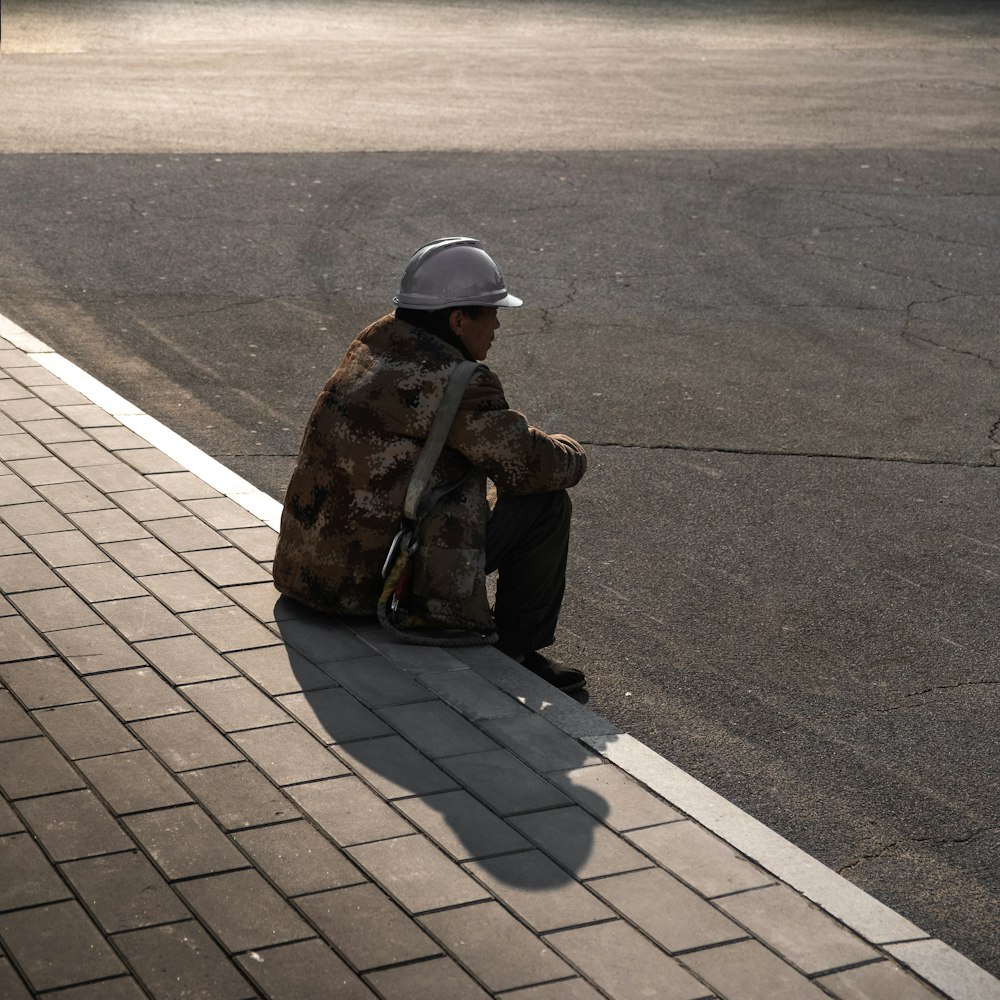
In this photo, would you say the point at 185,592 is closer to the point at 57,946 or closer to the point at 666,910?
the point at 57,946

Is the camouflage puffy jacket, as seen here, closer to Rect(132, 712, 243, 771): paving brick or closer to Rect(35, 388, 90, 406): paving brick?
Rect(132, 712, 243, 771): paving brick

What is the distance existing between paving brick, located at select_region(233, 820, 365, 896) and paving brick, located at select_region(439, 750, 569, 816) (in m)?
0.51

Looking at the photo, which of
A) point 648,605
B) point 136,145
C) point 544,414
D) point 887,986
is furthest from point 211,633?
point 136,145

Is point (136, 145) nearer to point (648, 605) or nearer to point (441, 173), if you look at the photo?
point (441, 173)

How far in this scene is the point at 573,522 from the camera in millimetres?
6887

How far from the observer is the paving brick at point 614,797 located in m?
4.40

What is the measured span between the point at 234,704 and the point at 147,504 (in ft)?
6.23

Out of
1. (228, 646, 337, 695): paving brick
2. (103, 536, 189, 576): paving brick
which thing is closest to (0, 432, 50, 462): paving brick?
(103, 536, 189, 576): paving brick

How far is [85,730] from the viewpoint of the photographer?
15.3 ft

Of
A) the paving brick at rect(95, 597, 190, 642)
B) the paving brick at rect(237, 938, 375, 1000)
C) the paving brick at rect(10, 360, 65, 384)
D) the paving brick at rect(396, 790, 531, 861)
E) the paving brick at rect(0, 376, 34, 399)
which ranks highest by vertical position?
the paving brick at rect(10, 360, 65, 384)

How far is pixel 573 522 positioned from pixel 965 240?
7.01 m

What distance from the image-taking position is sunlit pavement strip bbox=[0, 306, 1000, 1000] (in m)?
3.78

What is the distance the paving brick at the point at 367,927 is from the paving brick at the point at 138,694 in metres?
1.11

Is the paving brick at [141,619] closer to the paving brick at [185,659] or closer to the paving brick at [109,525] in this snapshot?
the paving brick at [185,659]
